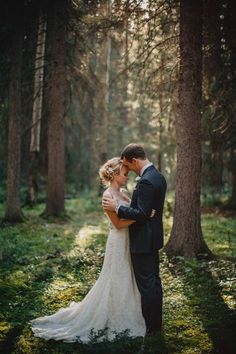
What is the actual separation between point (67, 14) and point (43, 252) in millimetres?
8838

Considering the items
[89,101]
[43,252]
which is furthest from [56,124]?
[43,252]

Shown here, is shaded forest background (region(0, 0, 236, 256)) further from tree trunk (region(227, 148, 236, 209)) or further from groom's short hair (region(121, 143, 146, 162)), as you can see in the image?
groom's short hair (region(121, 143, 146, 162))

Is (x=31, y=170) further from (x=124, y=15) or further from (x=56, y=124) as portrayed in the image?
(x=124, y=15)

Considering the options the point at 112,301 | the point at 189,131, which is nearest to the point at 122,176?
the point at 112,301

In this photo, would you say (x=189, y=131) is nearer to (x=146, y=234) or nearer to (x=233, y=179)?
(x=146, y=234)

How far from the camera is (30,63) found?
16016 millimetres

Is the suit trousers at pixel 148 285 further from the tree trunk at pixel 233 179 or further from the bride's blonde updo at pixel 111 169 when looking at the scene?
the tree trunk at pixel 233 179

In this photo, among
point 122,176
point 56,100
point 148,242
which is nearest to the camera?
point 148,242

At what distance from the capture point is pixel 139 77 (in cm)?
1230

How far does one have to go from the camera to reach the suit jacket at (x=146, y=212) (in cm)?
530

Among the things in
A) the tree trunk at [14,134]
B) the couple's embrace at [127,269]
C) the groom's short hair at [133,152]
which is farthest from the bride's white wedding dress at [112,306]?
the tree trunk at [14,134]

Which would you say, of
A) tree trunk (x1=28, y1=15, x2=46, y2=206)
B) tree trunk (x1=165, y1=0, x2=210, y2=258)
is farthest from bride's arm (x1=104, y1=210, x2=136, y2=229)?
tree trunk (x1=28, y1=15, x2=46, y2=206)

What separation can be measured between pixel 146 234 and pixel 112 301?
107 cm

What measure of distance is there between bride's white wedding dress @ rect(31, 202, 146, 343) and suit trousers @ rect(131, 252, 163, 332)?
0.43ft
